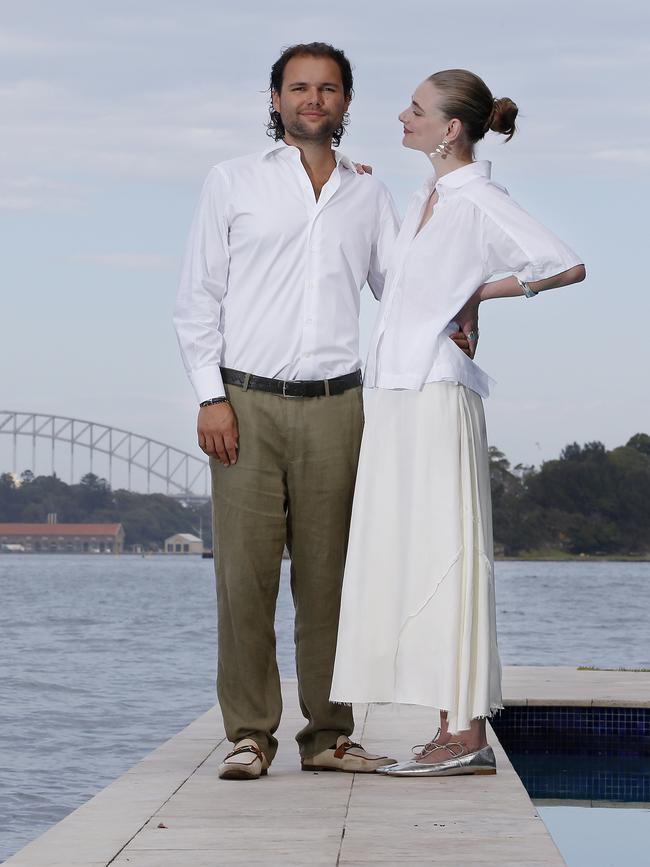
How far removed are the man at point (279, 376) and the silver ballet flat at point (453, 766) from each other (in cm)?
12

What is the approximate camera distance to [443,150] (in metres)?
3.96

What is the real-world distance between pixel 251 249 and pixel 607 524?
82.6 metres

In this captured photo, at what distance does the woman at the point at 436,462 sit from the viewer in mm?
3852

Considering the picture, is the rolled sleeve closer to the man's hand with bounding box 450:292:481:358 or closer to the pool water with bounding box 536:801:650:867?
the man's hand with bounding box 450:292:481:358

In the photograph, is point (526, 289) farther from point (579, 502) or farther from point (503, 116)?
point (579, 502)

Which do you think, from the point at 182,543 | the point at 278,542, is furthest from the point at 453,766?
the point at 182,543

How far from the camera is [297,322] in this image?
400 cm

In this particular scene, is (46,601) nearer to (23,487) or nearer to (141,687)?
(141,687)

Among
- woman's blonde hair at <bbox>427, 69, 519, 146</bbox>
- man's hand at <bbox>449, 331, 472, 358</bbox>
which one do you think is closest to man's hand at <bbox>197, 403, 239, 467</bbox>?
man's hand at <bbox>449, 331, 472, 358</bbox>

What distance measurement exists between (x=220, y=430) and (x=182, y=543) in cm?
11037

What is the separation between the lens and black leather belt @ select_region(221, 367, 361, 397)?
157 inches

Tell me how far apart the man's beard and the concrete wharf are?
5.92ft

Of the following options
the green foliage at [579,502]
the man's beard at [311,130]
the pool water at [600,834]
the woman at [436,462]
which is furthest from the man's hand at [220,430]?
the green foliage at [579,502]

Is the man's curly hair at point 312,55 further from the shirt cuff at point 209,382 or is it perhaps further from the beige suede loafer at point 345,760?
the beige suede loafer at point 345,760
